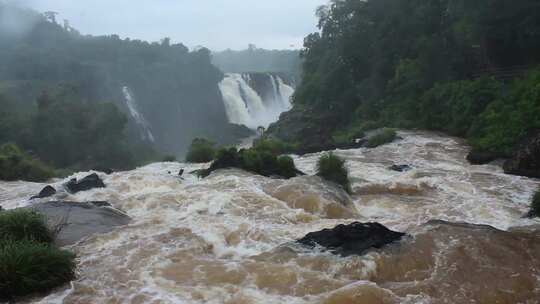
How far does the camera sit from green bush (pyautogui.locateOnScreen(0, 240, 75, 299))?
7.31 metres

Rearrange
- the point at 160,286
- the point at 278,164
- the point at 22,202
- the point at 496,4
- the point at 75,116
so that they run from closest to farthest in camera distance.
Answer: the point at 160,286
the point at 22,202
the point at 278,164
the point at 496,4
the point at 75,116

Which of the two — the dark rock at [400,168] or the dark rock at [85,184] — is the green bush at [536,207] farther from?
the dark rock at [85,184]

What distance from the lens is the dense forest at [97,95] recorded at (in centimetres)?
3481

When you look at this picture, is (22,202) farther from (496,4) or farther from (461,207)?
(496,4)

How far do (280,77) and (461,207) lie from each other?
176 ft

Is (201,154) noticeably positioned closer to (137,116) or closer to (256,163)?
(256,163)

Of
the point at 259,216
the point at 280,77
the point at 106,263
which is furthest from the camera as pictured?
the point at 280,77

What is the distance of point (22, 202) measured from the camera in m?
14.6

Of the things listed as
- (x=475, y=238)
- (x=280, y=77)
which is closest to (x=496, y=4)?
(x=475, y=238)

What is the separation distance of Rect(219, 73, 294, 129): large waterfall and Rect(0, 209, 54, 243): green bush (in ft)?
152

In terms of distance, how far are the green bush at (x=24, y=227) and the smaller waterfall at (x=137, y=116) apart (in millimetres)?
40458

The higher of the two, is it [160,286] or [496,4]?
[496,4]

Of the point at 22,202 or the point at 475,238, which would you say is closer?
the point at 475,238

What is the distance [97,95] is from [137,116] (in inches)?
178
